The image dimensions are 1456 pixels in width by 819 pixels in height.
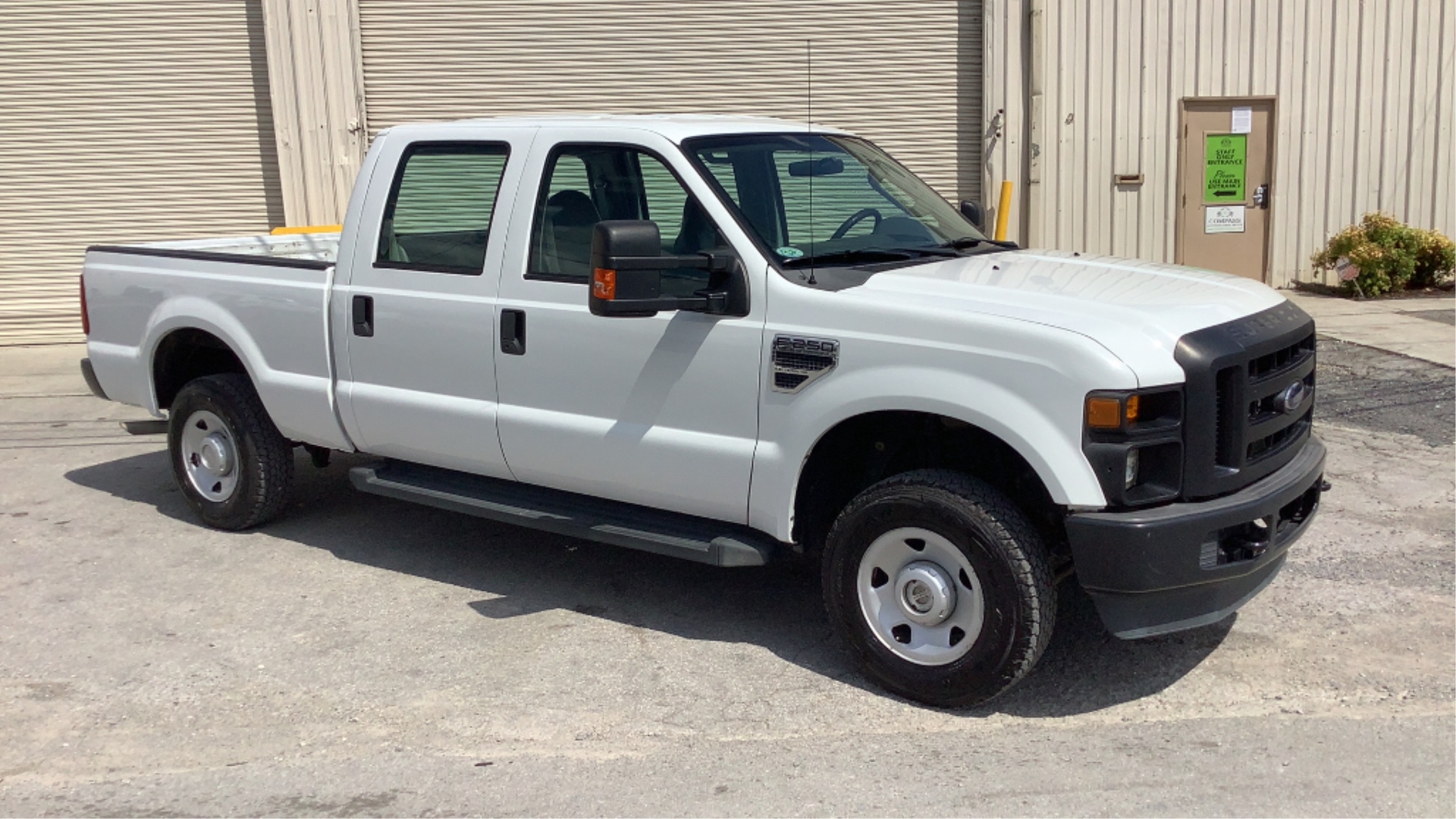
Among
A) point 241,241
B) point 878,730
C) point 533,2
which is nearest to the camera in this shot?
point 878,730

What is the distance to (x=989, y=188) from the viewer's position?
1346 centimetres

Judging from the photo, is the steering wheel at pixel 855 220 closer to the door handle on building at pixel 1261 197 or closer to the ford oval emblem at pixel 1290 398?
the ford oval emblem at pixel 1290 398

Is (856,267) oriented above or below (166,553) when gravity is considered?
above

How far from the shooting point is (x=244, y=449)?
22.0 feet

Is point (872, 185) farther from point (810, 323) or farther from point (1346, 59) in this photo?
point (1346, 59)

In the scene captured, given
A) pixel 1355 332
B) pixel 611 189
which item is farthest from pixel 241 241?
pixel 1355 332

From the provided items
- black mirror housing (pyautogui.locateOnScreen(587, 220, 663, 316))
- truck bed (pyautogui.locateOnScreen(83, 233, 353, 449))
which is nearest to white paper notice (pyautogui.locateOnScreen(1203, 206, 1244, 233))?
truck bed (pyautogui.locateOnScreen(83, 233, 353, 449))

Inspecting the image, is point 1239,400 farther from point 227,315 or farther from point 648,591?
point 227,315

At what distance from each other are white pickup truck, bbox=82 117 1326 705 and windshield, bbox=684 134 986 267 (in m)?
0.02

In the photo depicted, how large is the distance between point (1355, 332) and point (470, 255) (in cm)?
864

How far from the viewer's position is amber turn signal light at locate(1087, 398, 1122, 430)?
163 inches

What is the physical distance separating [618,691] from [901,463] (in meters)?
1.33

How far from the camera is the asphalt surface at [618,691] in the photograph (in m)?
4.15

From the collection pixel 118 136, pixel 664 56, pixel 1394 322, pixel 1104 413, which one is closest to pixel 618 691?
pixel 1104 413
